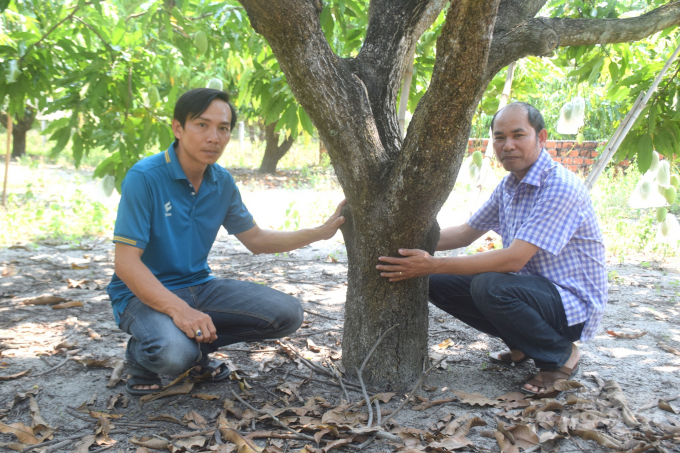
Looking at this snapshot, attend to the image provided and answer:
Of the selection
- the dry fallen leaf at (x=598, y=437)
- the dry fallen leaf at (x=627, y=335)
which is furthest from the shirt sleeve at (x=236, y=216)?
the dry fallen leaf at (x=627, y=335)

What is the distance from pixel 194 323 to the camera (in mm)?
2068

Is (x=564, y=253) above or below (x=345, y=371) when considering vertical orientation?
above

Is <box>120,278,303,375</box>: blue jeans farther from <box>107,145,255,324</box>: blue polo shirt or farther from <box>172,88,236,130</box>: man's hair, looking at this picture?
<box>172,88,236,130</box>: man's hair

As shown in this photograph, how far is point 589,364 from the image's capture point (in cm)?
262

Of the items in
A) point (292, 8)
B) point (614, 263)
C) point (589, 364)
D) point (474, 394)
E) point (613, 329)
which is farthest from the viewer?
point (614, 263)

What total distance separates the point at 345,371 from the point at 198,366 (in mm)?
651

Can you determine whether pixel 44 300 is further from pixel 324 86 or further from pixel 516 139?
pixel 516 139

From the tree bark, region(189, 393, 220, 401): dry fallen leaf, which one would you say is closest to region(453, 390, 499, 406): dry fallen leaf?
region(189, 393, 220, 401): dry fallen leaf

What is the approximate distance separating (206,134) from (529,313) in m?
1.54

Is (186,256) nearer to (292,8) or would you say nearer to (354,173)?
(354,173)

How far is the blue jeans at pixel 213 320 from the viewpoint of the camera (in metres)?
2.03

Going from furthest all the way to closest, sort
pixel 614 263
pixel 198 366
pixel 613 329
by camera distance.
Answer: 1. pixel 614 263
2. pixel 613 329
3. pixel 198 366

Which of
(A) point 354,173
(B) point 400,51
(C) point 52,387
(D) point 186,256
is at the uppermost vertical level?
(B) point 400,51

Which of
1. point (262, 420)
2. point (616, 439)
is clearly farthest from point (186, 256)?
point (616, 439)
